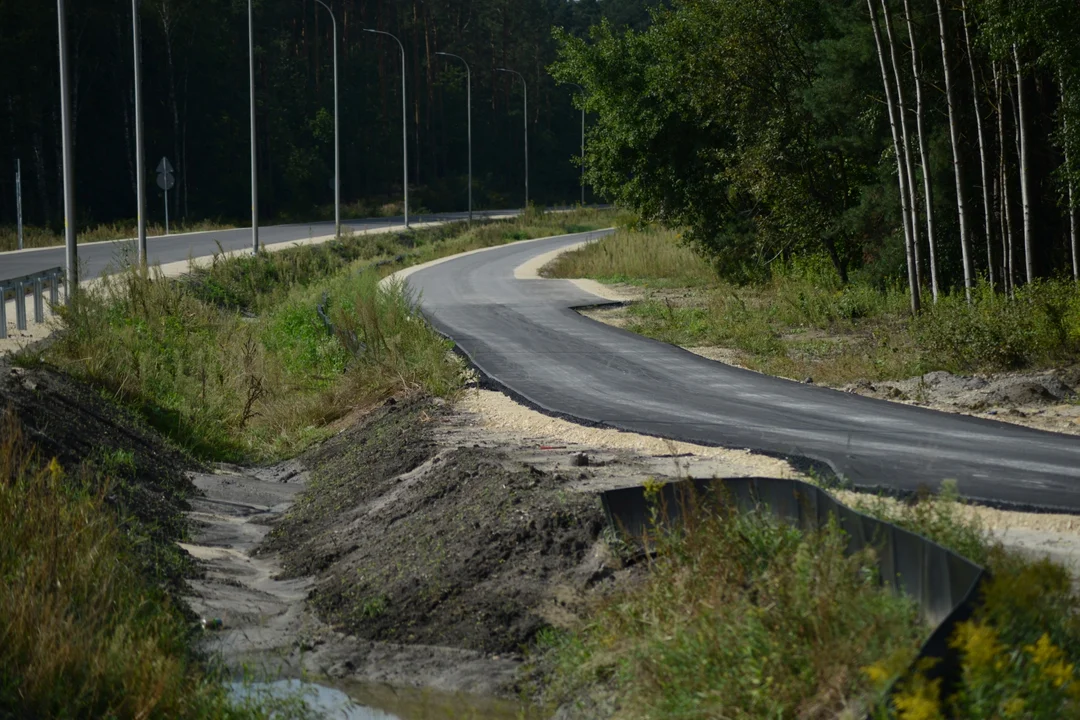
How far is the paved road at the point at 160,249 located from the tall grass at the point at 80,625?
1594 cm

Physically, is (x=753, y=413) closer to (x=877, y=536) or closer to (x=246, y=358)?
(x=877, y=536)

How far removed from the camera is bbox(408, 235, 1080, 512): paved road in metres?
10.0

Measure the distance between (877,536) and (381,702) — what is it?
3.27 metres

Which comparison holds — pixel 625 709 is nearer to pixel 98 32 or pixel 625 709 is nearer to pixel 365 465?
pixel 365 465

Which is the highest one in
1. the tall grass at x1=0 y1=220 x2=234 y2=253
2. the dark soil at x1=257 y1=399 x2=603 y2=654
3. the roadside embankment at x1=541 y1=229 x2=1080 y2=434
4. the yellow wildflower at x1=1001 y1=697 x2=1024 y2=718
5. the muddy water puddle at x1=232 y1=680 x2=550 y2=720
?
the tall grass at x1=0 y1=220 x2=234 y2=253

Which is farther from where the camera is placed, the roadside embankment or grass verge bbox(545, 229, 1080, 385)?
grass verge bbox(545, 229, 1080, 385)

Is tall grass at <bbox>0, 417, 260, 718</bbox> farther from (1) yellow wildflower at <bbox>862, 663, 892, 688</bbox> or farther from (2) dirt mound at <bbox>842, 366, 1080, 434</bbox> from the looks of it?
(2) dirt mound at <bbox>842, 366, 1080, 434</bbox>

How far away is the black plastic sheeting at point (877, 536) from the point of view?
515cm

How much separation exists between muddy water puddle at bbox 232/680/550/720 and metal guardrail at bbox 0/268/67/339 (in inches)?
505

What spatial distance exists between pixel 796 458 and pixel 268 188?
6414 centimetres

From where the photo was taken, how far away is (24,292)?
20.2 metres

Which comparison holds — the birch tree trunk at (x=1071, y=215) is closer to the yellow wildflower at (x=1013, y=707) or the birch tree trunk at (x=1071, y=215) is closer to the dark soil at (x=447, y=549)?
the dark soil at (x=447, y=549)

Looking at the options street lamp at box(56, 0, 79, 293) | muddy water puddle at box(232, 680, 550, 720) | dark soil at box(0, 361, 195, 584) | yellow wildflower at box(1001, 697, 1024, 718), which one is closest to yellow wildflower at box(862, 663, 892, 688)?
yellow wildflower at box(1001, 697, 1024, 718)

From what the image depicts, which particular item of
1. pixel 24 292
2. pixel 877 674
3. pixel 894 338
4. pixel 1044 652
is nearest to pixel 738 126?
pixel 894 338
